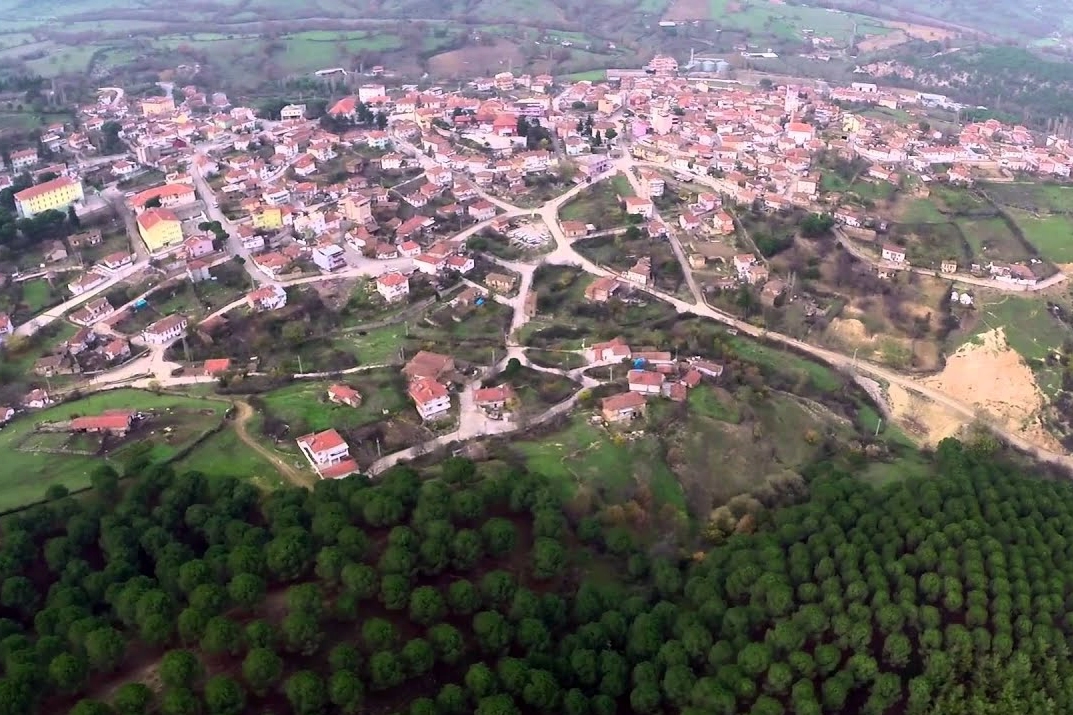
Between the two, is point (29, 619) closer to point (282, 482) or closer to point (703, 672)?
point (282, 482)

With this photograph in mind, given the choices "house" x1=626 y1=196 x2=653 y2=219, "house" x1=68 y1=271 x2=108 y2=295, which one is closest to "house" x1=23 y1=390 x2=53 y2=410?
"house" x1=68 y1=271 x2=108 y2=295

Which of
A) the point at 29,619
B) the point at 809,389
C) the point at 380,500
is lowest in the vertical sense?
the point at 809,389

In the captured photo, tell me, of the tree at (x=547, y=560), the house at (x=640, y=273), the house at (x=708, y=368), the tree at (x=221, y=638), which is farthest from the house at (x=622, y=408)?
the tree at (x=221, y=638)

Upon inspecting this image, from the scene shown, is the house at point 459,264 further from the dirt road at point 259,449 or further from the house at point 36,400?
the house at point 36,400

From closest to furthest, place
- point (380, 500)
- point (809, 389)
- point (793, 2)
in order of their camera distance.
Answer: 1. point (380, 500)
2. point (809, 389)
3. point (793, 2)

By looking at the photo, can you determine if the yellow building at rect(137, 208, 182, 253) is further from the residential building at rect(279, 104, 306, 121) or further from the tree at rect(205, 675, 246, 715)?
the tree at rect(205, 675, 246, 715)

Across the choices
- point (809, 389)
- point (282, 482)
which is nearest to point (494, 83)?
point (809, 389)

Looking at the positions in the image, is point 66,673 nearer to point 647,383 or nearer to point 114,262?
point 647,383
